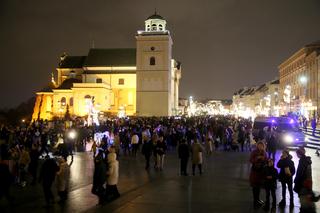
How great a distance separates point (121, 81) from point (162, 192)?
75358 mm

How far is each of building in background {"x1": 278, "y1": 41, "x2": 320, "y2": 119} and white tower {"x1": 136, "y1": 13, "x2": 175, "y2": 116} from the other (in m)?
21.7

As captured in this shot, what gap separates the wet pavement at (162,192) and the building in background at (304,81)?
42.0m

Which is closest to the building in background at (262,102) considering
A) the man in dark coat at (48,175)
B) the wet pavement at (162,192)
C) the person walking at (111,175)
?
the wet pavement at (162,192)

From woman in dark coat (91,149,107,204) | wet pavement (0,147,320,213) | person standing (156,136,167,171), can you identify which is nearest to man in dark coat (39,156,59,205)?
wet pavement (0,147,320,213)

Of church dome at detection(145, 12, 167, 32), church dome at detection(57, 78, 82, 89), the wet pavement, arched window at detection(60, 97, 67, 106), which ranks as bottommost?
the wet pavement

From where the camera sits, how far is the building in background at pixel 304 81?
63.2 m

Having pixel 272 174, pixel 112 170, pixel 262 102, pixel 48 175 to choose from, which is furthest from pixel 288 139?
pixel 262 102

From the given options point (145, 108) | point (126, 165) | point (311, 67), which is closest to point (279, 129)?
point (126, 165)

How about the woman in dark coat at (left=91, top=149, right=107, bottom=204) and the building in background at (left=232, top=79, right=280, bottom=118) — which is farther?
the building in background at (left=232, top=79, right=280, bottom=118)

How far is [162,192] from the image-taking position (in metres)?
12.7

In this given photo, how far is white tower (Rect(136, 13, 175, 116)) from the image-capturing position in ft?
253

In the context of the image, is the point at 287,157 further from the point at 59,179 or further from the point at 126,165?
the point at 126,165

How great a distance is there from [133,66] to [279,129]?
61717mm

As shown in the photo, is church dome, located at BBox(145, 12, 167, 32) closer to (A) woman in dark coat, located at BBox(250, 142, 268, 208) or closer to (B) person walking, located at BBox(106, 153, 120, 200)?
(B) person walking, located at BBox(106, 153, 120, 200)
